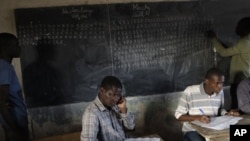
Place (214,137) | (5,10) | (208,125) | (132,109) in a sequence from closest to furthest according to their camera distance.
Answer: (214,137) → (208,125) → (5,10) → (132,109)

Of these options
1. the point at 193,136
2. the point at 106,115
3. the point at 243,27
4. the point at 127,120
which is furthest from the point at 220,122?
the point at 243,27

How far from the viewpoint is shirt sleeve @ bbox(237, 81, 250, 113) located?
2.81 meters

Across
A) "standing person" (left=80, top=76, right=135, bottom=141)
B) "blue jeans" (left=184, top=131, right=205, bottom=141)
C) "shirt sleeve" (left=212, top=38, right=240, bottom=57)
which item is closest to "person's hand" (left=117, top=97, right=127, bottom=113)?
"standing person" (left=80, top=76, right=135, bottom=141)

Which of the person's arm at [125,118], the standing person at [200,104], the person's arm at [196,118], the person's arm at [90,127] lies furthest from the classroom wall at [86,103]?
the person's arm at [90,127]

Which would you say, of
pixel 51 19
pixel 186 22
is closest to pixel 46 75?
pixel 51 19

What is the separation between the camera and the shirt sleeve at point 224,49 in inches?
146

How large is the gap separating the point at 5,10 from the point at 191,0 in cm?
228

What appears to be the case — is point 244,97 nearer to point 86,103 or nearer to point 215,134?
A: point 215,134

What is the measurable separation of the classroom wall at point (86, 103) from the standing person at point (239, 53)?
0.48 feet

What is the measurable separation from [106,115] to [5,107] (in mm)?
1243

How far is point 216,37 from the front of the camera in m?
3.94

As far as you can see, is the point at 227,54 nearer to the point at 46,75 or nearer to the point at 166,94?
the point at 166,94

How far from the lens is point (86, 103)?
3596 mm

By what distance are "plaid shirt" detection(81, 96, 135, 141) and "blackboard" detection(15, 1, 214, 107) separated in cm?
125
